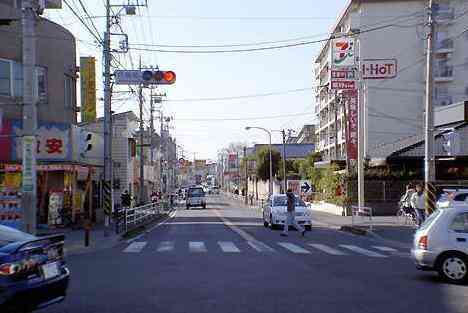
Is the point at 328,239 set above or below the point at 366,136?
below

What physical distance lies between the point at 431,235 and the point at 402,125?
56.8 m

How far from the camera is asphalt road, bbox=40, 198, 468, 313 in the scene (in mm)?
10500

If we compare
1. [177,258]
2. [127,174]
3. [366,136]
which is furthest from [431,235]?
[366,136]

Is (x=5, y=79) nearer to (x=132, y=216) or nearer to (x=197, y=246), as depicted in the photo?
(x=132, y=216)

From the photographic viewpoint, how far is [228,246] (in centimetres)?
2219

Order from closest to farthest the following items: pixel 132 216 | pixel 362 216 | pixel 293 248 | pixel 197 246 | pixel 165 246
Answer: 1. pixel 293 248
2. pixel 197 246
3. pixel 165 246
4. pixel 132 216
5. pixel 362 216

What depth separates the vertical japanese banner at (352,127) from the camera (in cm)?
4506

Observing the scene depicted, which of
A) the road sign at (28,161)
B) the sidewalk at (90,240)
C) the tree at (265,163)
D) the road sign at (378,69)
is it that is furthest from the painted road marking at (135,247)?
the tree at (265,163)

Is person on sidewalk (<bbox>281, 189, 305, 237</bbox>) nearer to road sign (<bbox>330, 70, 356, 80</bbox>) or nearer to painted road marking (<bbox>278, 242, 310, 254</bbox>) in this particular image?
painted road marking (<bbox>278, 242, 310, 254</bbox>)

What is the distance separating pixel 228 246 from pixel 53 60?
47.2 ft

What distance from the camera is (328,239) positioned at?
26.0 m

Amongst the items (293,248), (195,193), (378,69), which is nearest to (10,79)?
(293,248)

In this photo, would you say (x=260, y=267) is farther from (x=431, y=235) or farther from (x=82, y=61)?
(x=82, y=61)

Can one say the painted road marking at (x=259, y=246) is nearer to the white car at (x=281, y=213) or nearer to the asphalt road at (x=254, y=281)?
the asphalt road at (x=254, y=281)
